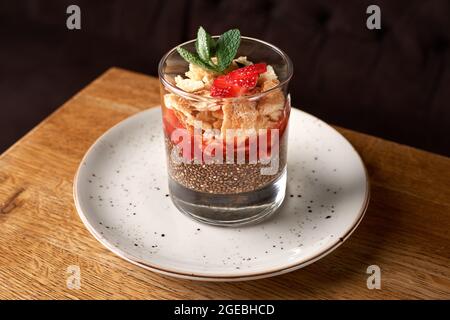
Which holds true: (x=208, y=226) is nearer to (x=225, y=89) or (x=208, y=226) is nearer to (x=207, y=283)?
(x=207, y=283)

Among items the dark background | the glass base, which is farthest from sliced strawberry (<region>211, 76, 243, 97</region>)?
the dark background

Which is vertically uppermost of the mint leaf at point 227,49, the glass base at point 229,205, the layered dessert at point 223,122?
the mint leaf at point 227,49

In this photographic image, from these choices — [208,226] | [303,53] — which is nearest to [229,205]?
[208,226]

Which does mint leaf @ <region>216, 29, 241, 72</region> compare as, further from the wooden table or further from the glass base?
the wooden table

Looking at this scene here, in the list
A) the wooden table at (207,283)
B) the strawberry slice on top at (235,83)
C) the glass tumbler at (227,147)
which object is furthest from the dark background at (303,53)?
the strawberry slice on top at (235,83)

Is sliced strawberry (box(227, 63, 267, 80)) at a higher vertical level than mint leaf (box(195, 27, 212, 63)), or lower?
lower

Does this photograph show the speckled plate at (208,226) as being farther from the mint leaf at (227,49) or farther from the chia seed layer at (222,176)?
the mint leaf at (227,49)
